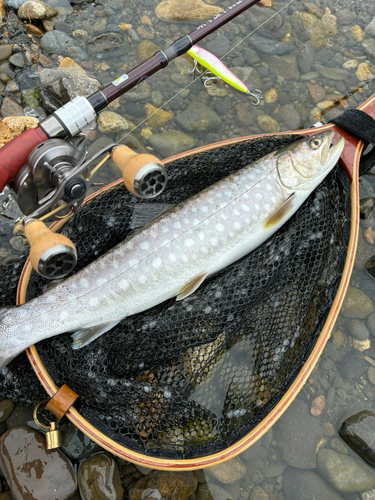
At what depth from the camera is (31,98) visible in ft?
14.8

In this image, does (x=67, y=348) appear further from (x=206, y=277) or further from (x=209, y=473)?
(x=209, y=473)

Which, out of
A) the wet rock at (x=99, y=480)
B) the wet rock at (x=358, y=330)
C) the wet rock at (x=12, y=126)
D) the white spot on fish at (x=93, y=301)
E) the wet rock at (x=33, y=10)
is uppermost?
the wet rock at (x=33, y=10)

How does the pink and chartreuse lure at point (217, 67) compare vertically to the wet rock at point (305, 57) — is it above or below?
above

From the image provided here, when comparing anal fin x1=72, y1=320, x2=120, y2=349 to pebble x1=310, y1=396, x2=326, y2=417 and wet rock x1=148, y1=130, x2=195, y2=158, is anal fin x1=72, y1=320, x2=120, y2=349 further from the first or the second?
wet rock x1=148, y1=130, x2=195, y2=158

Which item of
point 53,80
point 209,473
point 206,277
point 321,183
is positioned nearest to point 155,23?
point 53,80

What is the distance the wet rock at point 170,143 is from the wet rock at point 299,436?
293 cm

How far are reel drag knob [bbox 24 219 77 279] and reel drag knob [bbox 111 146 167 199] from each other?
540 mm

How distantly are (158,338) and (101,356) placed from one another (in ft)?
1.51

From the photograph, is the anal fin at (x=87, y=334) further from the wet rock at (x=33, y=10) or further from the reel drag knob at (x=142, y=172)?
the wet rock at (x=33, y=10)

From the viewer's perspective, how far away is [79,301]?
296 centimetres

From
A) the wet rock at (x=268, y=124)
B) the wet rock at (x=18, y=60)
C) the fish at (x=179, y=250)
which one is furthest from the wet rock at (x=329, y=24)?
the wet rock at (x=18, y=60)

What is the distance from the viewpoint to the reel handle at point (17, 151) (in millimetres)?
2494

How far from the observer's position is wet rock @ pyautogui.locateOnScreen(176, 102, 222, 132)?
4.66 metres

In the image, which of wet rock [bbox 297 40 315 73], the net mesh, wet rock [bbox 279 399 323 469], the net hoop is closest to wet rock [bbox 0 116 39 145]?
the net mesh
